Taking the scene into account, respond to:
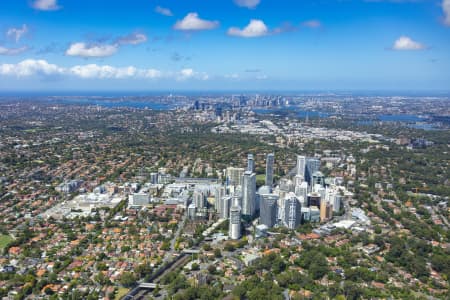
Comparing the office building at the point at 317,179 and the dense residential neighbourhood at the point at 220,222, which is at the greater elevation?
the office building at the point at 317,179

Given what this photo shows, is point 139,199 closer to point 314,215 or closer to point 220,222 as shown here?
point 220,222

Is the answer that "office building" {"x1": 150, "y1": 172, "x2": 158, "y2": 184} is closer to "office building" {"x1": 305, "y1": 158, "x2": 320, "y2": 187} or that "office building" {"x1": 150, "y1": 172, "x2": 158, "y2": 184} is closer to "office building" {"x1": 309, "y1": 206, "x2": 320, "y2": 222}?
"office building" {"x1": 305, "y1": 158, "x2": 320, "y2": 187}

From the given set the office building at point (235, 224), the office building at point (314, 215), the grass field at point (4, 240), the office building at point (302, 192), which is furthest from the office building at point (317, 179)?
the grass field at point (4, 240)

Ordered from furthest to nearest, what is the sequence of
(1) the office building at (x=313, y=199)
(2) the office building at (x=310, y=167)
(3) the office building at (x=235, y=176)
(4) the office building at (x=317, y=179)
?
(2) the office building at (x=310, y=167), (4) the office building at (x=317, y=179), (3) the office building at (x=235, y=176), (1) the office building at (x=313, y=199)

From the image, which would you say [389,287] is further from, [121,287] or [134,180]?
[134,180]

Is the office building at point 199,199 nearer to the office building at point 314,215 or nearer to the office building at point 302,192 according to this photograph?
the office building at point 302,192
